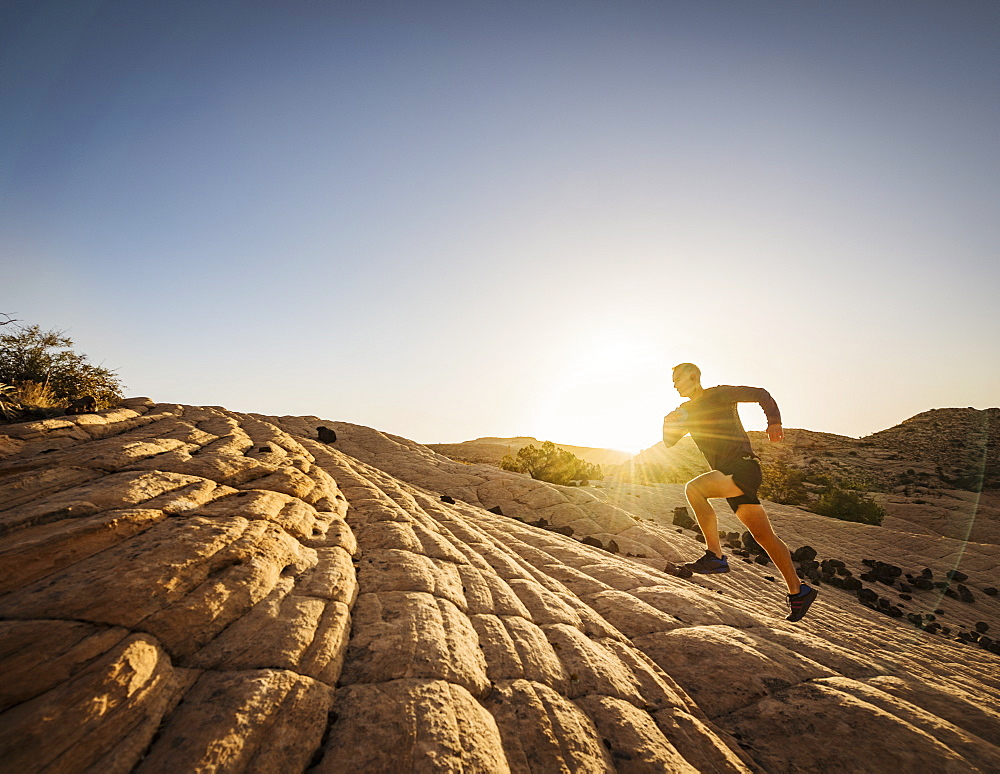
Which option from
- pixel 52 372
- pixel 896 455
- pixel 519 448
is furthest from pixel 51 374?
pixel 896 455

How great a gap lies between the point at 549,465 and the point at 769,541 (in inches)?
536

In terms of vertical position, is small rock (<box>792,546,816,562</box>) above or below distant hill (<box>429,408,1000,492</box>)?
below

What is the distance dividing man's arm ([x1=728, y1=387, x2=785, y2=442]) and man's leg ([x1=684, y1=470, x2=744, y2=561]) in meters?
0.80

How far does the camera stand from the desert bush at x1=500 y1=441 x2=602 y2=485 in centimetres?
1794

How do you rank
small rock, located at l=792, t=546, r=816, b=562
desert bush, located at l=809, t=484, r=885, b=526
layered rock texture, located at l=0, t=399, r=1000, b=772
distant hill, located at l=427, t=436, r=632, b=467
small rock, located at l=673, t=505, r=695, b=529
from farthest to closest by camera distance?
distant hill, located at l=427, t=436, r=632, b=467 → desert bush, located at l=809, t=484, r=885, b=526 → small rock, located at l=673, t=505, r=695, b=529 → small rock, located at l=792, t=546, r=816, b=562 → layered rock texture, located at l=0, t=399, r=1000, b=772

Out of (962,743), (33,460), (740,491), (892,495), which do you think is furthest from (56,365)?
(892,495)

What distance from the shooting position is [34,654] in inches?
79.6

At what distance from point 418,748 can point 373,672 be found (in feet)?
2.35

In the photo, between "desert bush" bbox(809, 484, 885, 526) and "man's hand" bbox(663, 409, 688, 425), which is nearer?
"man's hand" bbox(663, 409, 688, 425)

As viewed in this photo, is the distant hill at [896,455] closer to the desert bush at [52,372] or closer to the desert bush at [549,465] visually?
the desert bush at [549,465]

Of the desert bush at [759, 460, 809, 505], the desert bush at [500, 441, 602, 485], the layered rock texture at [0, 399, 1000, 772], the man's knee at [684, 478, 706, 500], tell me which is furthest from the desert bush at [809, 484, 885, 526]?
the man's knee at [684, 478, 706, 500]

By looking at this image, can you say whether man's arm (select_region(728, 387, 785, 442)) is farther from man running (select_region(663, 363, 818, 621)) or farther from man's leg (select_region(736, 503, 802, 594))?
man's leg (select_region(736, 503, 802, 594))

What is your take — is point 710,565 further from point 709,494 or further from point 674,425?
point 674,425

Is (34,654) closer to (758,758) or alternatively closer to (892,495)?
(758,758)
